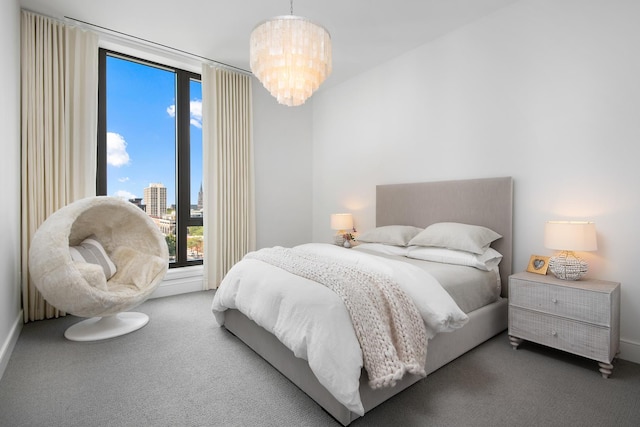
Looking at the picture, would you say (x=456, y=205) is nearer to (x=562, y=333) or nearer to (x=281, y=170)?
(x=562, y=333)

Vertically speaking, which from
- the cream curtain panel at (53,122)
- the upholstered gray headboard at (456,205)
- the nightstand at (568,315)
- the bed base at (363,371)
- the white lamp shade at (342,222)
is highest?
the cream curtain panel at (53,122)

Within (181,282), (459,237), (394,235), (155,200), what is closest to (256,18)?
(155,200)

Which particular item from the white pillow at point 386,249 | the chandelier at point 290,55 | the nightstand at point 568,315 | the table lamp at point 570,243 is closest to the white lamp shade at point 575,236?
the table lamp at point 570,243

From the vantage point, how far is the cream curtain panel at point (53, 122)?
109 inches

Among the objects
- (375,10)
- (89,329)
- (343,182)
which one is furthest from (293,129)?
(89,329)

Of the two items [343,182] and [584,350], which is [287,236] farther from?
[584,350]

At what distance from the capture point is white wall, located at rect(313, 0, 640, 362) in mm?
2188

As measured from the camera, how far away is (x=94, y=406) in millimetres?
1655

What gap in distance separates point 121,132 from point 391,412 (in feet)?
12.5

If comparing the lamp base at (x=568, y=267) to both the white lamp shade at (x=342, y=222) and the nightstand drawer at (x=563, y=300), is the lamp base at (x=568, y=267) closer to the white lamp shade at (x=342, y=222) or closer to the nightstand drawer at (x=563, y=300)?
the nightstand drawer at (x=563, y=300)

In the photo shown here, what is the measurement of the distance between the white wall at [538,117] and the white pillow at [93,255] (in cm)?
296

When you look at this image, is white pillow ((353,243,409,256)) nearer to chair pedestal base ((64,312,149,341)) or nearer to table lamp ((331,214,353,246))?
table lamp ((331,214,353,246))

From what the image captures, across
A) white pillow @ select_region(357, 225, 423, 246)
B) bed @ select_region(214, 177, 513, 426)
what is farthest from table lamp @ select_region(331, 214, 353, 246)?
white pillow @ select_region(357, 225, 423, 246)

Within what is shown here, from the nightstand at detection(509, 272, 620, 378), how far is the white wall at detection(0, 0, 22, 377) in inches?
132
